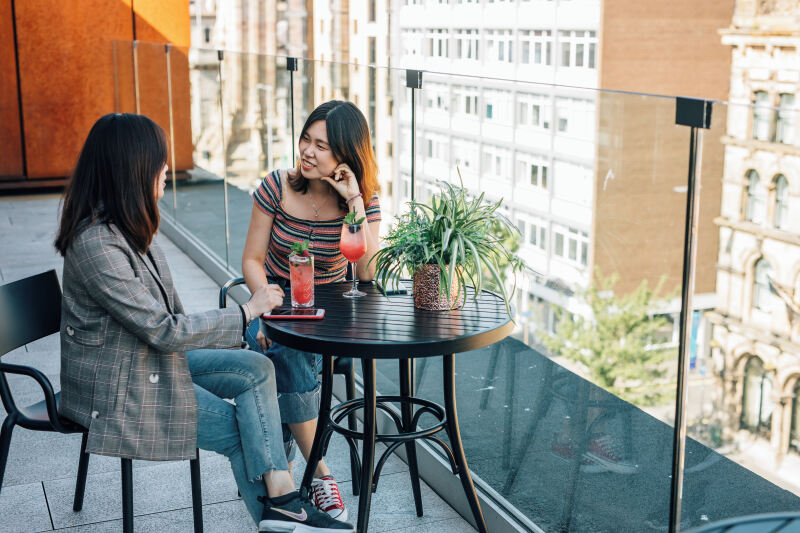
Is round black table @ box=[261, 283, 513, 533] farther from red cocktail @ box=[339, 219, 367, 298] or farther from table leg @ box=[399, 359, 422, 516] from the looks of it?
red cocktail @ box=[339, 219, 367, 298]

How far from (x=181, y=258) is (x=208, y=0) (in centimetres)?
858

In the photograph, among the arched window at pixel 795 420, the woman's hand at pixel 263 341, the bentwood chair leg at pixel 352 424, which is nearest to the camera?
the arched window at pixel 795 420

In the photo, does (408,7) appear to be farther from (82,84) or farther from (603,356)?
(603,356)

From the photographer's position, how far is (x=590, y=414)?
2150mm

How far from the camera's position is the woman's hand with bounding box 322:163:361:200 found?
8.58ft

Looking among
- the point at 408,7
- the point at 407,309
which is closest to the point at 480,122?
the point at 407,309

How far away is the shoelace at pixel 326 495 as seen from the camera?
98.7 inches

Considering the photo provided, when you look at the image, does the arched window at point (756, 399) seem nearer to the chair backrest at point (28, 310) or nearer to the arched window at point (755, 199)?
the arched window at point (755, 199)

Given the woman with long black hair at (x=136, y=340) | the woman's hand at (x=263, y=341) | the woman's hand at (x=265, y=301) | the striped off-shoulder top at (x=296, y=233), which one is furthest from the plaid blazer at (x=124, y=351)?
the striped off-shoulder top at (x=296, y=233)

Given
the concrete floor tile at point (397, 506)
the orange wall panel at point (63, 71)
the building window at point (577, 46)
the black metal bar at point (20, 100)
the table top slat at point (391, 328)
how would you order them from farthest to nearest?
the building window at point (577, 46), the orange wall panel at point (63, 71), the black metal bar at point (20, 100), the concrete floor tile at point (397, 506), the table top slat at point (391, 328)

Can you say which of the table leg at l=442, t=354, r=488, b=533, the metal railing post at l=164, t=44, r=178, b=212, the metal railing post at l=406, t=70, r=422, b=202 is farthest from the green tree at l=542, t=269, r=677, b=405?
the metal railing post at l=164, t=44, r=178, b=212

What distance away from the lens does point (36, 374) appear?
2.11 metres

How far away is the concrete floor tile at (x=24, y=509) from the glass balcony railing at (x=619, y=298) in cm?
128

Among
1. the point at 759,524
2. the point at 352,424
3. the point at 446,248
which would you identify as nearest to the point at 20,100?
the point at 352,424
